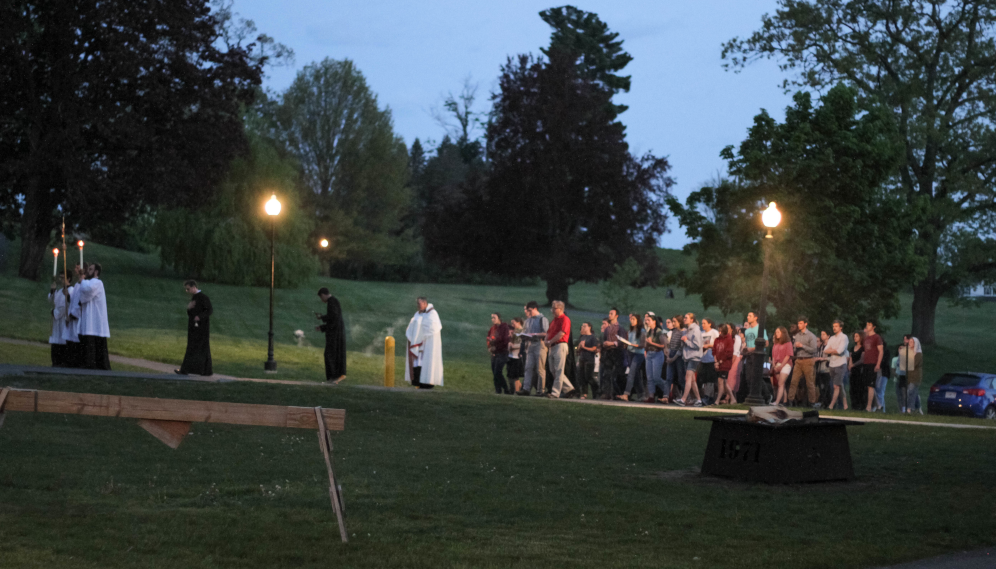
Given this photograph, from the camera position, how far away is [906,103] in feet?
154

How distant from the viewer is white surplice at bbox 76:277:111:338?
2139 cm

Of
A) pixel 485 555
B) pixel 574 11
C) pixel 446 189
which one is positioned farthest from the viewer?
pixel 574 11

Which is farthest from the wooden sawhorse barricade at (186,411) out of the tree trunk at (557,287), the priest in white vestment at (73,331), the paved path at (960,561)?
the tree trunk at (557,287)

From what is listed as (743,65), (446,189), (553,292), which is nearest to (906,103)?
(743,65)

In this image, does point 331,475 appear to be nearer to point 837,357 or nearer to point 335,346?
point 335,346

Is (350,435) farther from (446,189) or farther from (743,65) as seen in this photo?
(446,189)

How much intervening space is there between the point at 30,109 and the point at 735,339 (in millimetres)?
30337

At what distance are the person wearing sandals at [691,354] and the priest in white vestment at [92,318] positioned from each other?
456 inches

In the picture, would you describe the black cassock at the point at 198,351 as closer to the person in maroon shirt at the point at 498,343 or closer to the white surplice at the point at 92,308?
the white surplice at the point at 92,308

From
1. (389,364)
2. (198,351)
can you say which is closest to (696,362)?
(389,364)

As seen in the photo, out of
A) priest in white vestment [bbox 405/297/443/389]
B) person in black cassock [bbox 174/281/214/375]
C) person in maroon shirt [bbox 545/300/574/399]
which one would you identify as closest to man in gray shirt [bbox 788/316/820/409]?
person in maroon shirt [bbox 545/300/574/399]

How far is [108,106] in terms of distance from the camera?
40906 mm

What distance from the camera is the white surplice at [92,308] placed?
2139 centimetres

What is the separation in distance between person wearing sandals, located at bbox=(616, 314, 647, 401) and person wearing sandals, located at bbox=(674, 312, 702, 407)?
3.09 feet
